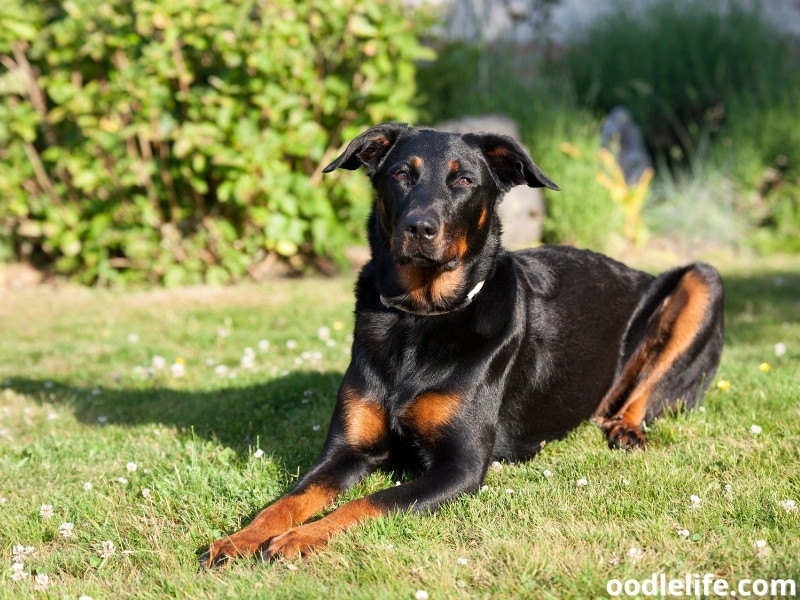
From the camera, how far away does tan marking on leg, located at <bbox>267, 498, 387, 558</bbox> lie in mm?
3127

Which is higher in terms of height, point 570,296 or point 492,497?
point 570,296

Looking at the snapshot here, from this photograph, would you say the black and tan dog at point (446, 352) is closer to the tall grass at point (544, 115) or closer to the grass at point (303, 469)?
the grass at point (303, 469)

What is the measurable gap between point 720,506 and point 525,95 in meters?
8.55

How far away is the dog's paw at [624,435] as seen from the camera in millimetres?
4312

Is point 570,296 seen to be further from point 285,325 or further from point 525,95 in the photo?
point 525,95

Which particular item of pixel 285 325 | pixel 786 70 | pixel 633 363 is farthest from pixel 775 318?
pixel 786 70

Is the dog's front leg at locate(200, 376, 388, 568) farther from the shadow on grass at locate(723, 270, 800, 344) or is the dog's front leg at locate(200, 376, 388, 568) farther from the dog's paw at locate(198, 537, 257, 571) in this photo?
the shadow on grass at locate(723, 270, 800, 344)

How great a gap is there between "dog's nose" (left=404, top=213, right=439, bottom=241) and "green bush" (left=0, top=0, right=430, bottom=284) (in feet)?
15.3

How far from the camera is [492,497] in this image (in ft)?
11.9

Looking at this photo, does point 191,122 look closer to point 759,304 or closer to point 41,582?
point 759,304

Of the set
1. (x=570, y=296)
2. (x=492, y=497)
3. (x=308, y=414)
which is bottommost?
(x=308, y=414)

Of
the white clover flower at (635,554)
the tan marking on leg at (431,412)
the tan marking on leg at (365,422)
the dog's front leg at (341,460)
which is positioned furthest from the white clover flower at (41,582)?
the white clover flower at (635,554)

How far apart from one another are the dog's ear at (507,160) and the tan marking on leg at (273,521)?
167 centimetres

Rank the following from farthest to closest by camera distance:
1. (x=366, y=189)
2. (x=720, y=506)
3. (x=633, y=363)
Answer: (x=366, y=189)
(x=633, y=363)
(x=720, y=506)
